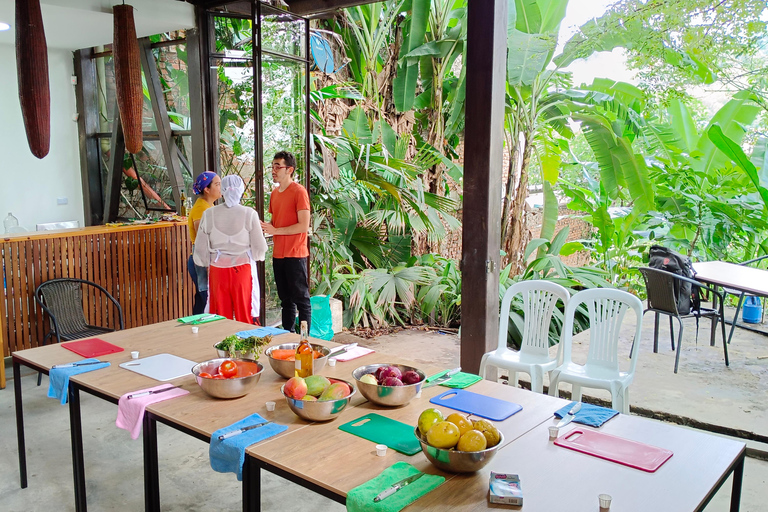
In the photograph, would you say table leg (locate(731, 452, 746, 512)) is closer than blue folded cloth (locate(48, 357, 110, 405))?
Yes

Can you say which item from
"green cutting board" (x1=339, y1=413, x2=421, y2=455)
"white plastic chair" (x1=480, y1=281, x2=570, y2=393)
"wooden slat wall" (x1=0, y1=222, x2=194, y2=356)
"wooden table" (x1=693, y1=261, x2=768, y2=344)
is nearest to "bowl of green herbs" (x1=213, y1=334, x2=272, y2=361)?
"green cutting board" (x1=339, y1=413, x2=421, y2=455)

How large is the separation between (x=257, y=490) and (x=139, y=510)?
1.31 metres

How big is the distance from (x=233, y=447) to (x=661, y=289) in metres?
4.21

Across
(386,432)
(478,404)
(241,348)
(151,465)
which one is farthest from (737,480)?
(151,465)

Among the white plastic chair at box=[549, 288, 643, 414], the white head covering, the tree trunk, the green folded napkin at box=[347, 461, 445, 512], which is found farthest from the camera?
the tree trunk

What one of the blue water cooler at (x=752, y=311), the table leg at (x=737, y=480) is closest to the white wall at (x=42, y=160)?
the table leg at (x=737, y=480)

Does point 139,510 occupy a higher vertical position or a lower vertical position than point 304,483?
lower

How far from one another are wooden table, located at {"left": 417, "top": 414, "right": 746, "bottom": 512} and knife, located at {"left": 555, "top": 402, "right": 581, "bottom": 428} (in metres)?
0.03

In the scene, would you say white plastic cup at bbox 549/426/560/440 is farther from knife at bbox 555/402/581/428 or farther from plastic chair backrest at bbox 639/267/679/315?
plastic chair backrest at bbox 639/267/679/315

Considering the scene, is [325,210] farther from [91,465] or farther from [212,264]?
[91,465]

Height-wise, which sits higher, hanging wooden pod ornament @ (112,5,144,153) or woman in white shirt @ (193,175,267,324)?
hanging wooden pod ornament @ (112,5,144,153)

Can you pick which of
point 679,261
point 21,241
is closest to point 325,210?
point 21,241

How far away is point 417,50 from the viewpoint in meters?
6.35

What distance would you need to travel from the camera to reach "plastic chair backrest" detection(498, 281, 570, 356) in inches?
144
